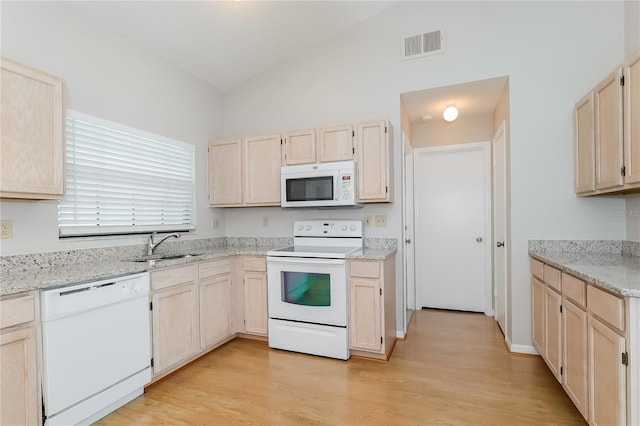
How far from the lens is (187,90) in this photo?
3.53 metres

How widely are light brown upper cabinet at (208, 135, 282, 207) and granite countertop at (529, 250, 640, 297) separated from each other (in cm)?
255

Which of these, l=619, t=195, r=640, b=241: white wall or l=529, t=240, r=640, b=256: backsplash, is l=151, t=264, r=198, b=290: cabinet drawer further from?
l=619, t=195, r=640, b=241: white wall

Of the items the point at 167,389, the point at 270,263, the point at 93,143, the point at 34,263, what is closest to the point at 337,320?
the point at 270,263

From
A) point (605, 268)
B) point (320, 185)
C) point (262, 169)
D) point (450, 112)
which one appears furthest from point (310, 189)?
point (605, 268)

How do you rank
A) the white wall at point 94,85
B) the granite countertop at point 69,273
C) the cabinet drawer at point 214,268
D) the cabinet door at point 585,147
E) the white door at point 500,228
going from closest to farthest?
the granite countertop at point 69,273 < the white wall at point 94,85 < the cabinet door at point 585,147 < the cabinet drawer at point 214,268 < the white door at point 500,228

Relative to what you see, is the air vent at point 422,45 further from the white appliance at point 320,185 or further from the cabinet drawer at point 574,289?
the cabinet drawer at point 574,289

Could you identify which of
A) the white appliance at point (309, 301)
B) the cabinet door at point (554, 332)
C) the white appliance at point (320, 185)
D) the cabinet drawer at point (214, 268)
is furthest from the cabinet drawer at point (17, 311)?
the cabinet door at point (554, 332)

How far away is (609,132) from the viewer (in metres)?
2.14

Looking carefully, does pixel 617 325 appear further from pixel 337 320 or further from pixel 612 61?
pixel 612 61

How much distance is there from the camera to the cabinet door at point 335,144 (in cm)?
317

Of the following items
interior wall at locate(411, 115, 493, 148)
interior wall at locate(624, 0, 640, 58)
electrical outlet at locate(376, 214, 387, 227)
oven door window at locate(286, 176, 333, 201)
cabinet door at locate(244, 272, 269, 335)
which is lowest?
cabinet door at locate(244, 272, 269, 335)

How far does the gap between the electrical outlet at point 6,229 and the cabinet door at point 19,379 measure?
736 millimetres

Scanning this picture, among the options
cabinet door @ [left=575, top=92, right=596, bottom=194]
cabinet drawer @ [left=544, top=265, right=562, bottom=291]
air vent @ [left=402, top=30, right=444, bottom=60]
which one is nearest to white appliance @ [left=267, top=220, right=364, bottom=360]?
cabinet drawer @ [left=544, top=265, right=562, bottom=291]

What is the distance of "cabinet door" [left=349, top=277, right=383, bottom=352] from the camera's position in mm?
2803
